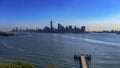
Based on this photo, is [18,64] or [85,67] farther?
[85,67]

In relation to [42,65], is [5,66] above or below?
above

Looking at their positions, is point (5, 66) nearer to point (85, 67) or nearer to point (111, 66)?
point (85, 67)

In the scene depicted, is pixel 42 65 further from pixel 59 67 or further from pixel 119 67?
pixel 119 67

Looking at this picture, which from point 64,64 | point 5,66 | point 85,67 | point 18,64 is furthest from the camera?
point 64,64

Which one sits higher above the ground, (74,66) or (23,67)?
(23,67)

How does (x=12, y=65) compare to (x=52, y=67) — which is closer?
(x=12, y=65)

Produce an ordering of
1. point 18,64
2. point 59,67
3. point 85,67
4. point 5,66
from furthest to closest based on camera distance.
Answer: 1. point 59,67
2. point 85,67
3. point 18,64
4. point 5,66

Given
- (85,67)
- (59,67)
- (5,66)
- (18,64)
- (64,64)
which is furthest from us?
(64,64)

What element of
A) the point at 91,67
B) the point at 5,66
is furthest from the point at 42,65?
the point at 5,66

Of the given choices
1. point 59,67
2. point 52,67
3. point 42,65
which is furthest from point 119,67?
point 52,67
